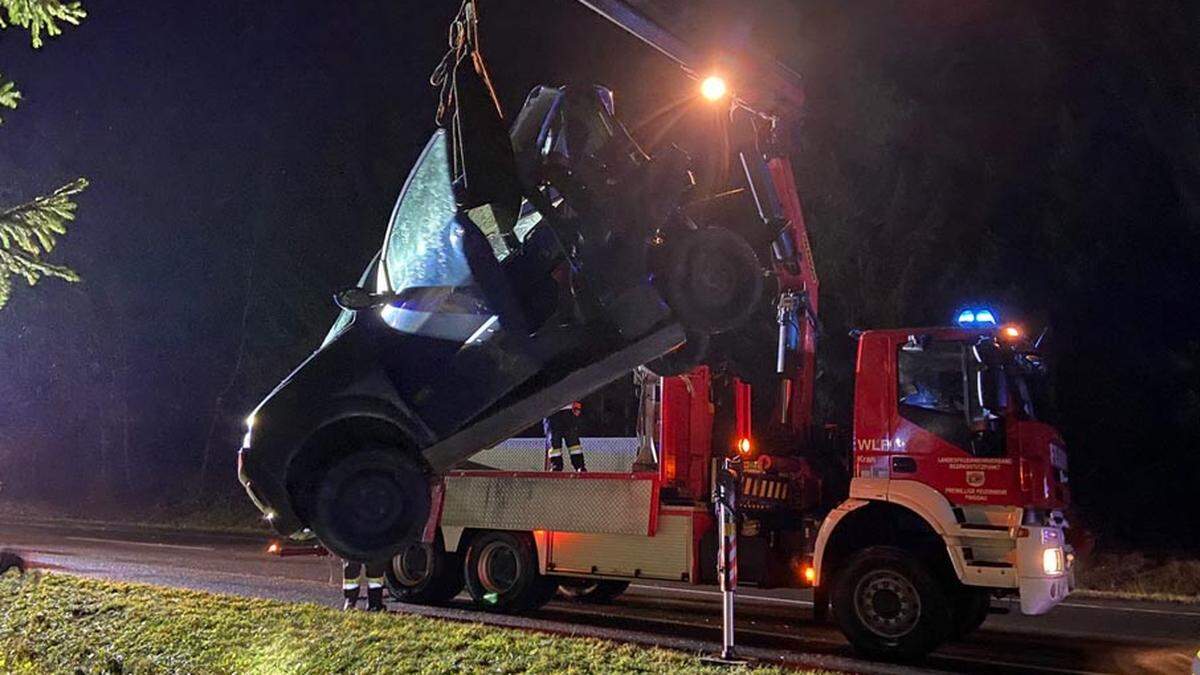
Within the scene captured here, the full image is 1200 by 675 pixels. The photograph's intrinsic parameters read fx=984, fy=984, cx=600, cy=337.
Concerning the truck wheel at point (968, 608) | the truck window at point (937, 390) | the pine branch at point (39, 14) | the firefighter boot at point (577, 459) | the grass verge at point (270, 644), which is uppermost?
the pine branch at point (39, 14)

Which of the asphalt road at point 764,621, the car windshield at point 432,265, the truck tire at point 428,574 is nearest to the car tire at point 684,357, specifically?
the car windshield at point 432,265

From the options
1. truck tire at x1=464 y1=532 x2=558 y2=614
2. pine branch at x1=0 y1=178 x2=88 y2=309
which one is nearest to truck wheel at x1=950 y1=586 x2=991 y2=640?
truck tire at x1=464 y1=532 x2=558 y2=614

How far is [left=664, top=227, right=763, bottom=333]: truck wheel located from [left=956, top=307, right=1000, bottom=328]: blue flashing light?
5.84 m

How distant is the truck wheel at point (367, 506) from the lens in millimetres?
2254

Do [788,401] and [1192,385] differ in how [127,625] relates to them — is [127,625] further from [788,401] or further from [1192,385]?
[1192,385]

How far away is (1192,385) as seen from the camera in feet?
51.1

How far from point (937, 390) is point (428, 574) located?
5646 millimetres

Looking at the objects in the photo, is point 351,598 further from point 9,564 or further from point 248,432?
point 248,432

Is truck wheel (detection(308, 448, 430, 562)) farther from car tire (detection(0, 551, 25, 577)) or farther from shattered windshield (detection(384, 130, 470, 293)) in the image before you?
car tire (detection(0, 551, 25, 577))

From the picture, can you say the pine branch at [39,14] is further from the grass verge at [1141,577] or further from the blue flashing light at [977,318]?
the grass verge at [1141,577]

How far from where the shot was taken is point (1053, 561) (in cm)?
745

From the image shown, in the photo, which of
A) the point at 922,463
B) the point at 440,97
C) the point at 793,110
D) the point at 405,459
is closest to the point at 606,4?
the point at 440,97

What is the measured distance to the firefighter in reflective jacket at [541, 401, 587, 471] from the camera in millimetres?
10102

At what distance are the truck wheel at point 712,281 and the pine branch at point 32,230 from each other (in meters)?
5.75
